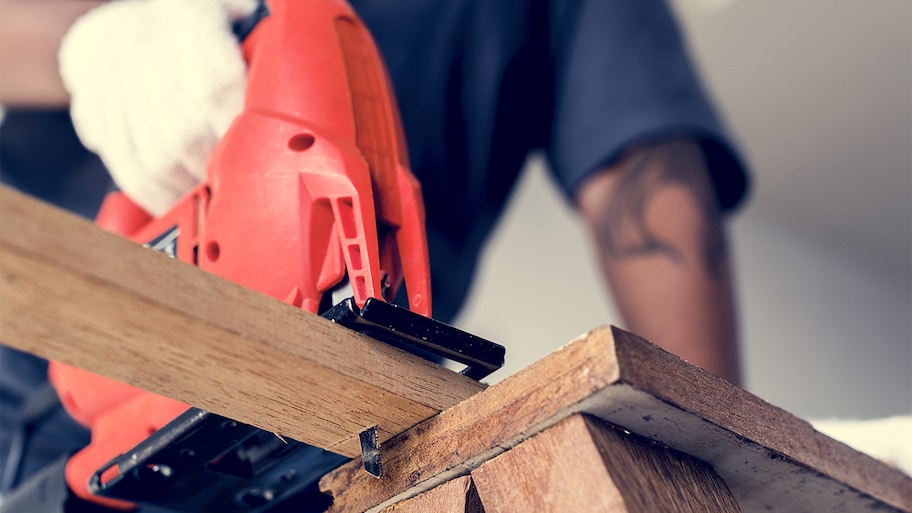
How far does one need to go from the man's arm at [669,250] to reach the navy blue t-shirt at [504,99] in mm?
35

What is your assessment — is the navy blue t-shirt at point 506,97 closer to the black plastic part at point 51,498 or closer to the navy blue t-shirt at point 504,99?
the navy blue t-shirt at point 504,99

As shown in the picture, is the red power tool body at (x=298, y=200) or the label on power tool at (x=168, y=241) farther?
the label on power tool at (x=168, y=241)

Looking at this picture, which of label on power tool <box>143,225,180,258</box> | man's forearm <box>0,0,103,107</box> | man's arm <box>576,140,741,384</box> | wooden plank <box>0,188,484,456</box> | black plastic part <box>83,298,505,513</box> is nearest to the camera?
wooden plank <box>0,188,484,456</box>

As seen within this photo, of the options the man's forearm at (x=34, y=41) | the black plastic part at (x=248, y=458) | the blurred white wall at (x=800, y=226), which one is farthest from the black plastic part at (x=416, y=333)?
the blurred white wall at (x=800, y=226)

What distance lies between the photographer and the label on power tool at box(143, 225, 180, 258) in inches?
23.6

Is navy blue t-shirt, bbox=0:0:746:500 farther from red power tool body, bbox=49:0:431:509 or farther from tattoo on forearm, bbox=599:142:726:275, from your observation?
red power tool body, bbox=49:0:431:509

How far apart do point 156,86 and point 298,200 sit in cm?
20

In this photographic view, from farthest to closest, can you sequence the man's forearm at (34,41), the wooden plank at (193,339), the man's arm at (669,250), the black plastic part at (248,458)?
the man's arm at (669,250), the man's forearm at (34,41), the black plastic part at (248,458), the wooden plank at (193,339)

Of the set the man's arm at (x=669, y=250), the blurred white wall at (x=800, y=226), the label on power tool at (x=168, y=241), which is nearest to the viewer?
the label on power tool at (x=168, y=241)

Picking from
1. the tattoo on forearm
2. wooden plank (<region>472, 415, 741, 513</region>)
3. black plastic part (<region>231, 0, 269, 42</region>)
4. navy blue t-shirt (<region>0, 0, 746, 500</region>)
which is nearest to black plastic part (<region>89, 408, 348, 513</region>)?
wooden plank (<region>472, 415, 741, 513</region>)

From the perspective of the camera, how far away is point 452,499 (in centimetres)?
42

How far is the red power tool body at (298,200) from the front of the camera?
50cm

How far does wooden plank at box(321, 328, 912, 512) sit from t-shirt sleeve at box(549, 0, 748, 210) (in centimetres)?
59

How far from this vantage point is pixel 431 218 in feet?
3.30
